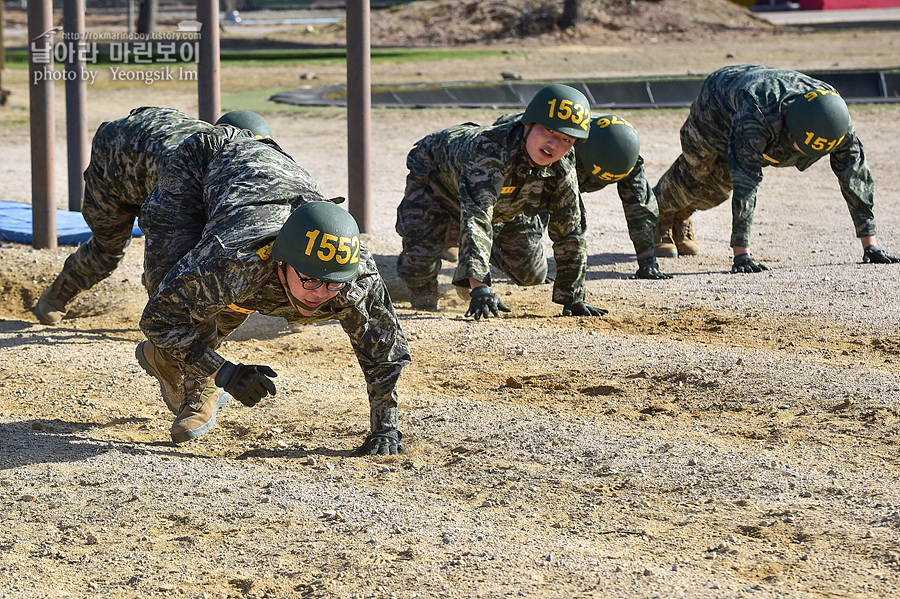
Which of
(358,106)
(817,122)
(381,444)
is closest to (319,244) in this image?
(381,444)

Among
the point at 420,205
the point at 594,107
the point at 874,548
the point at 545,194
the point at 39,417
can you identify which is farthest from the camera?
the point at 594,107

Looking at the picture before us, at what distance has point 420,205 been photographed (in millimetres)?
7898

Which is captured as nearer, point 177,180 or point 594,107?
point 177,180

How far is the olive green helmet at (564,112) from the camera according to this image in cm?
652

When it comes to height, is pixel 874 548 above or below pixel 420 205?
below

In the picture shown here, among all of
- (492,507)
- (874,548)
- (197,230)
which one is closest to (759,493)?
(874,548)

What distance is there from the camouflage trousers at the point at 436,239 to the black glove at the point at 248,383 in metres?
3.27

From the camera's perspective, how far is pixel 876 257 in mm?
8773

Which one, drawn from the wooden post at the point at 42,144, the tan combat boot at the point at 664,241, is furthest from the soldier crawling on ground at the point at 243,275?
the tan combat boot at the point at 664,241

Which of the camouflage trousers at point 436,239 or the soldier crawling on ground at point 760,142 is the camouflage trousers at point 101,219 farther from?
the soldier crawling on ground at point 760,142

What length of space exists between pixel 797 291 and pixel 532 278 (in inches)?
73.0

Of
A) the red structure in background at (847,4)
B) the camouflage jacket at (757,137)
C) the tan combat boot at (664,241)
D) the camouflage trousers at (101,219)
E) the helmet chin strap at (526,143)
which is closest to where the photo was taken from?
the camouflage trousers at (101,219)

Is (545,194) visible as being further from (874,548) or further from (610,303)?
(874,548)

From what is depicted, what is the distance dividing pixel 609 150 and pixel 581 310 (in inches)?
42.6
